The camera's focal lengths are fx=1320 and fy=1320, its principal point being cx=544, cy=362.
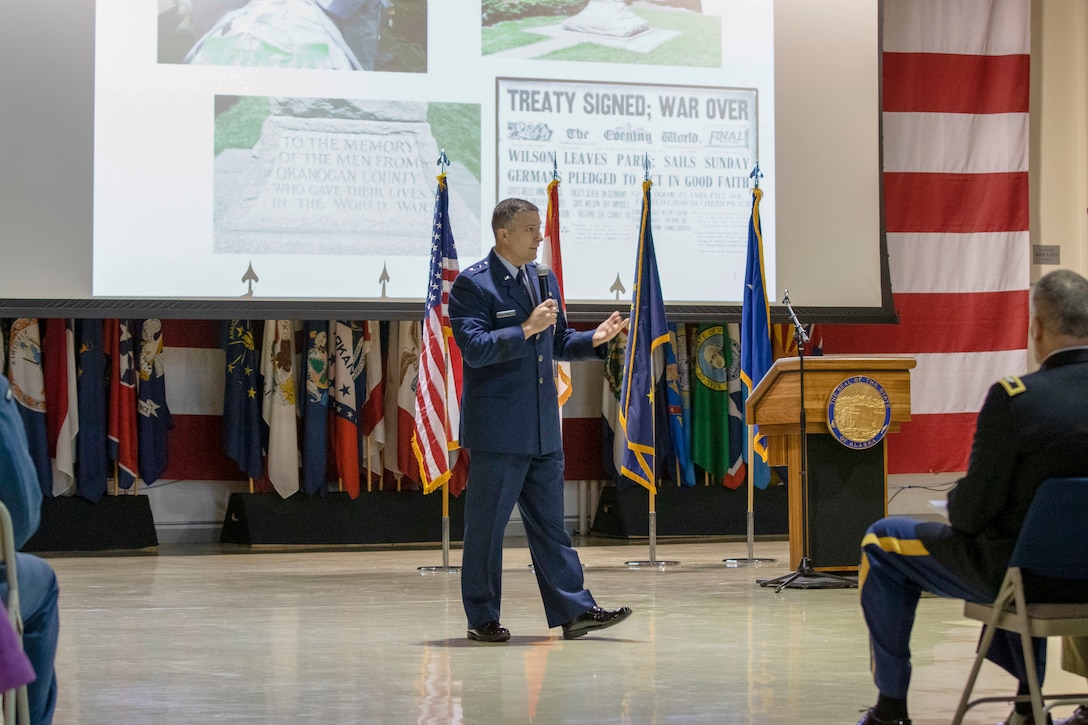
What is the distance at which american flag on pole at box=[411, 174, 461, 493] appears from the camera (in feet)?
21.5

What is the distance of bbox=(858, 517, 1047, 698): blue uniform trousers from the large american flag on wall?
639cm

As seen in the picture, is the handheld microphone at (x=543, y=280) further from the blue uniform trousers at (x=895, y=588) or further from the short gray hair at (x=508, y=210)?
the blue uniform trousers at (x=895, y=588)

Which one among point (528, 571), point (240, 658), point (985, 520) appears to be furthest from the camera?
point (528, 571)

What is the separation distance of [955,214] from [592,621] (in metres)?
5.74

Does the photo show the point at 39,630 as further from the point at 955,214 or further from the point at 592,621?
the point at 955,214

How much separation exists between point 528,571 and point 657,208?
2272mm

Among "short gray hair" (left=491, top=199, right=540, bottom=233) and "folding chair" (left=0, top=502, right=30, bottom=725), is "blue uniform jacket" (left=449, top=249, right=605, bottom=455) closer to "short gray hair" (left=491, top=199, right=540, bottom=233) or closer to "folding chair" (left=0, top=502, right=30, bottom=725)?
"short gray hair" (left=491, top=199, right=540, bottom=233)

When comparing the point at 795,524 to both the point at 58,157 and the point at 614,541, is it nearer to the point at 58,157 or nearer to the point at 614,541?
the point at 614,541

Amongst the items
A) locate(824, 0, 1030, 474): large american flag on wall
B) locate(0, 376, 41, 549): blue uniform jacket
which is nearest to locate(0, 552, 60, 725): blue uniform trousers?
locate(0, 376, 41, 549): blue uniform jacket

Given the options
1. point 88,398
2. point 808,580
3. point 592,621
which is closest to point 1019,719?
point 592,621

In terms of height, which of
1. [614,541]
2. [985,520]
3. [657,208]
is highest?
[657,208]

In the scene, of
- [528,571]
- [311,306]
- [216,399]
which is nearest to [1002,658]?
[528,571]

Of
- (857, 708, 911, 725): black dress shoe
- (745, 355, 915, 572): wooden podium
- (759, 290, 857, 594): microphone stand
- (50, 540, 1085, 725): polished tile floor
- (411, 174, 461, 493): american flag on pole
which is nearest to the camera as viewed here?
(857, 708, 911, 725): black dress shoe

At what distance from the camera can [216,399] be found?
26.5 feet
